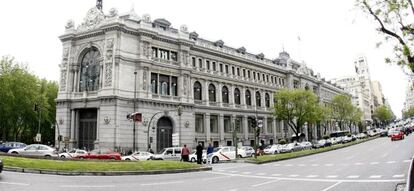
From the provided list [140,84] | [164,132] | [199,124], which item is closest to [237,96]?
[199,124]

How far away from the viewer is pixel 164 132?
1818 inches

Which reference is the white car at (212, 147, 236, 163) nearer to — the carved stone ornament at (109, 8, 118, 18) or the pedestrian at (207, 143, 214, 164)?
the pedestrian at (207, 143, 214, 164)

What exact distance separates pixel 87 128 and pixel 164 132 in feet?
33.3

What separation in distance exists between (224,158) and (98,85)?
21268mm

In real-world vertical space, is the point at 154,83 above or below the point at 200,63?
below

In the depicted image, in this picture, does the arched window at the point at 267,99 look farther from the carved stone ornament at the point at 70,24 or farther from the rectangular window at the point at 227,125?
the carved stone ornament at the point at 70,24

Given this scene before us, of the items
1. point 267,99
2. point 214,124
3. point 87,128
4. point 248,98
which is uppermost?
point 267,99

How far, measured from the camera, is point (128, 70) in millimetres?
43281

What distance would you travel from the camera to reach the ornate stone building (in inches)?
1651

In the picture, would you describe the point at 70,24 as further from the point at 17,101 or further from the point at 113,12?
the point at 17,101

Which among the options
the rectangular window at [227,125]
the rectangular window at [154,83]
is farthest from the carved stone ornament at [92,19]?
the rectangular window at [227,125]

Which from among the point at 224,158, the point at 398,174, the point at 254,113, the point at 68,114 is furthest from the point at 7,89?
the point at 398,174

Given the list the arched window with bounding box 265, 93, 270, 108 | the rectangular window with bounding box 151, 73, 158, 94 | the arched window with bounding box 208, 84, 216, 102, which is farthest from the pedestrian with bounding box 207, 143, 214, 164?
the arched window with bounding box 265, 93, 270, 108

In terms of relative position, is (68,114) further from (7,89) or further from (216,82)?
(216,82)
